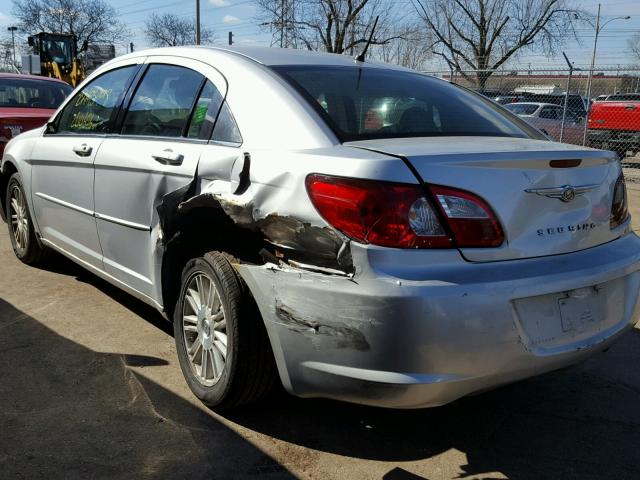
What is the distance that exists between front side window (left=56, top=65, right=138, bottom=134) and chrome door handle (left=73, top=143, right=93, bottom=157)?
0.12m

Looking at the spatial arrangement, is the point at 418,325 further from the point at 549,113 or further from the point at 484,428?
the point at 549,113

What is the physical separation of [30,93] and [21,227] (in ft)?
13.4

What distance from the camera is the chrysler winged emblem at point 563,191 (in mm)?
2324

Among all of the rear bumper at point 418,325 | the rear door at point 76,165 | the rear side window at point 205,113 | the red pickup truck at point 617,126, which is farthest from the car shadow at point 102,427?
the red pickup truck at point 617,126

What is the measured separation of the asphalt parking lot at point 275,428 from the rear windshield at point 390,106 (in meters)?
1.30

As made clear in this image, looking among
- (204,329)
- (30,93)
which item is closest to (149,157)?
(204,329)

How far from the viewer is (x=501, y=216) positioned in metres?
2.23

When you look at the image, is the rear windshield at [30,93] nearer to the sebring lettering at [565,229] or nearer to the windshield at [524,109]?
the sebring lettering at [565,229]

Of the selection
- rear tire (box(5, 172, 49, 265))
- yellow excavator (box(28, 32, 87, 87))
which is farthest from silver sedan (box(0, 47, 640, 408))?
yellow excavator (box(28, 32, 87, 87))

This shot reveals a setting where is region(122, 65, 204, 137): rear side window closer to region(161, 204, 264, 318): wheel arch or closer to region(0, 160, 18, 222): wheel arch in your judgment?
region(161, 204, 264, 318): wheel arch

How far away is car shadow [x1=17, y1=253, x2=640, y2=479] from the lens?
2.54 m

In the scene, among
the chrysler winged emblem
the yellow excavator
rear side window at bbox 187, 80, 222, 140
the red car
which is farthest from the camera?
the yellow excavator

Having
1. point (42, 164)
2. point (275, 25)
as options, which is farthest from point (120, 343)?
point (275, 25)

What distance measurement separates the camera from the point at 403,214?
214 centimetres
